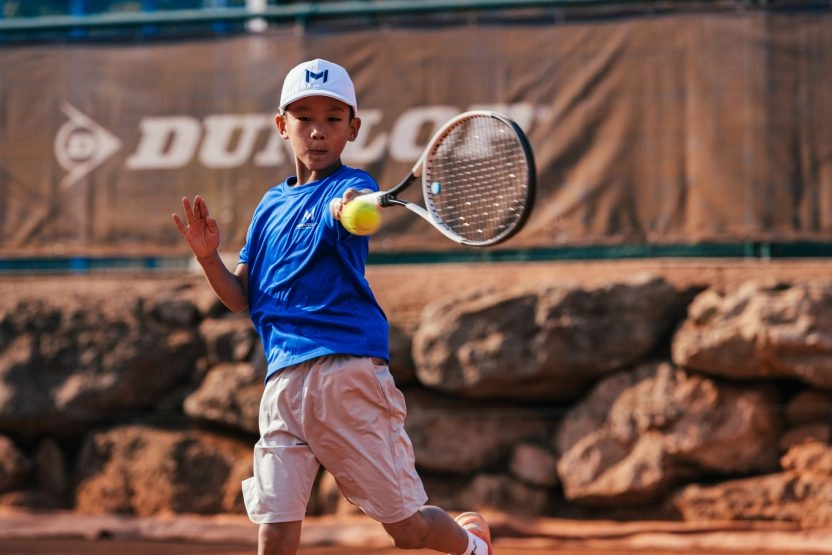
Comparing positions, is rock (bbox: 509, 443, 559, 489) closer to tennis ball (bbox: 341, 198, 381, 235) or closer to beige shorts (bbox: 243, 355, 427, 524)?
beige shorts (bbox: 243, 355, 427, 524)

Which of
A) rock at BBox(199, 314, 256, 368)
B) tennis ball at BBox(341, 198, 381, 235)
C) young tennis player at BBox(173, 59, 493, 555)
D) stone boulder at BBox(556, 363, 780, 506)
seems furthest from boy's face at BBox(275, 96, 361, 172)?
rock at BBox(199, 314, 256, 368)

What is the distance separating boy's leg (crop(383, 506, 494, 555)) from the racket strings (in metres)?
0.82

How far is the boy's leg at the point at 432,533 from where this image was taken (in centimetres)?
373

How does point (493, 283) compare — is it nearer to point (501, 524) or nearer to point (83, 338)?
point (501, 524)

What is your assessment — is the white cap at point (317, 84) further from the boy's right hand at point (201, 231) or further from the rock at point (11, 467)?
the rock at point (11, 467)

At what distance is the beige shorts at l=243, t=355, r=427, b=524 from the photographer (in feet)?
11.8

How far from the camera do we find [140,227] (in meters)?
7.65

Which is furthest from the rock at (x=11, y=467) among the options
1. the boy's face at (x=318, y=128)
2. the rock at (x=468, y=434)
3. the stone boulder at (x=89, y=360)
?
the boy's face at (x=318, y=128)

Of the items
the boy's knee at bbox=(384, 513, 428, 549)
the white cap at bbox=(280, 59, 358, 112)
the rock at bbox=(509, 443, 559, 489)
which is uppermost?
the white cap at bbox=(280, 59, 358, 112)

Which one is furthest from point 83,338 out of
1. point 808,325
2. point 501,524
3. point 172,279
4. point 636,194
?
point 808,325

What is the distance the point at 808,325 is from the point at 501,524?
5.91ft

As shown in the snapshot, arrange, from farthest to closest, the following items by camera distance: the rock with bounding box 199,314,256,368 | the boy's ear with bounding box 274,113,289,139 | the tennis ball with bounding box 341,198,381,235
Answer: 1. the rock with bounding box 199,314,256,368
2. the boy's ear with bounding box 274,113,289,139
3. the tennis ball with bounding box 341,198,381,235

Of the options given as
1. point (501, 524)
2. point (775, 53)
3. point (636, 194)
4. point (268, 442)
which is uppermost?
point (775, 53)

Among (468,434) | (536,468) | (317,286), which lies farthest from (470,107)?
(317,286)
